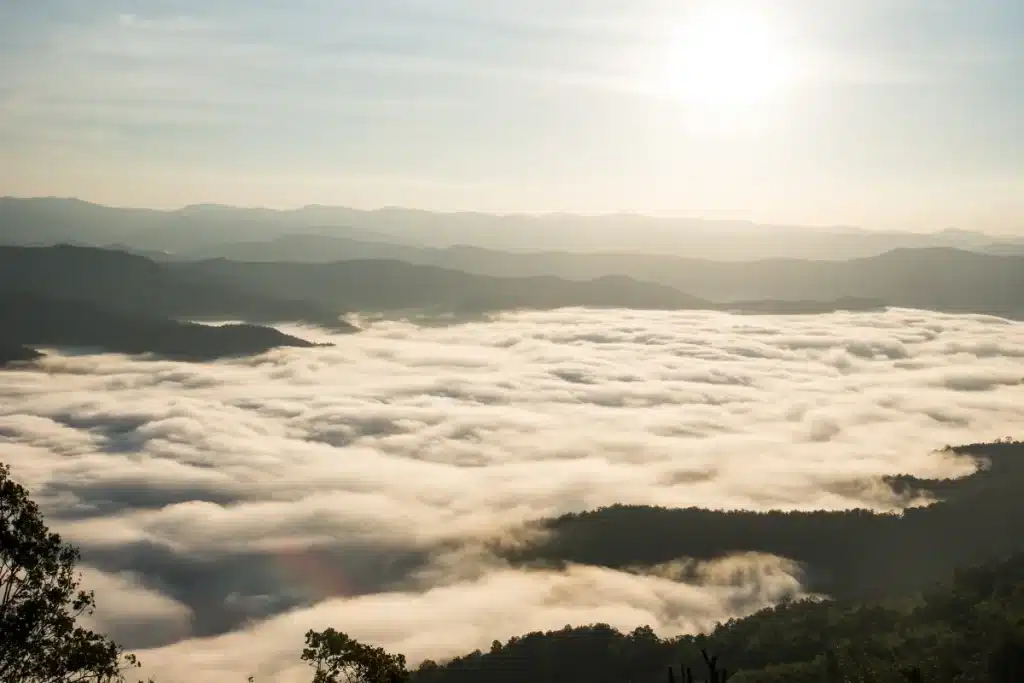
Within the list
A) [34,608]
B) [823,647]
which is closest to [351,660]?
[34,608]

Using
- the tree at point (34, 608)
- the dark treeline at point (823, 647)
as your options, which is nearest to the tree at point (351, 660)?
the tree at point (34, 608)

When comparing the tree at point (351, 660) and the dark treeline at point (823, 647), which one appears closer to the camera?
the tree at point (351, 660)

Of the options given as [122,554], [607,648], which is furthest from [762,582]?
[122,554]

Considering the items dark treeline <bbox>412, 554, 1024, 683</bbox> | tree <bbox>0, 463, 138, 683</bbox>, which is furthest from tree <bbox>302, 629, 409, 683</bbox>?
dark treeline <bbox>412, 554, 1024, 683</bbox>

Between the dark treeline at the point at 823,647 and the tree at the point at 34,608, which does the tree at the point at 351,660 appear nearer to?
the tree at the point at 34,608

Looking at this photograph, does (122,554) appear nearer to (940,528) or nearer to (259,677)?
(259,677)

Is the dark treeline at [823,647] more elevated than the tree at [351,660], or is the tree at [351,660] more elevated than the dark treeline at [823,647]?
the tree at [351,660]

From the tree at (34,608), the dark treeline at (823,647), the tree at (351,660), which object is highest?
the tree at (34,608)
